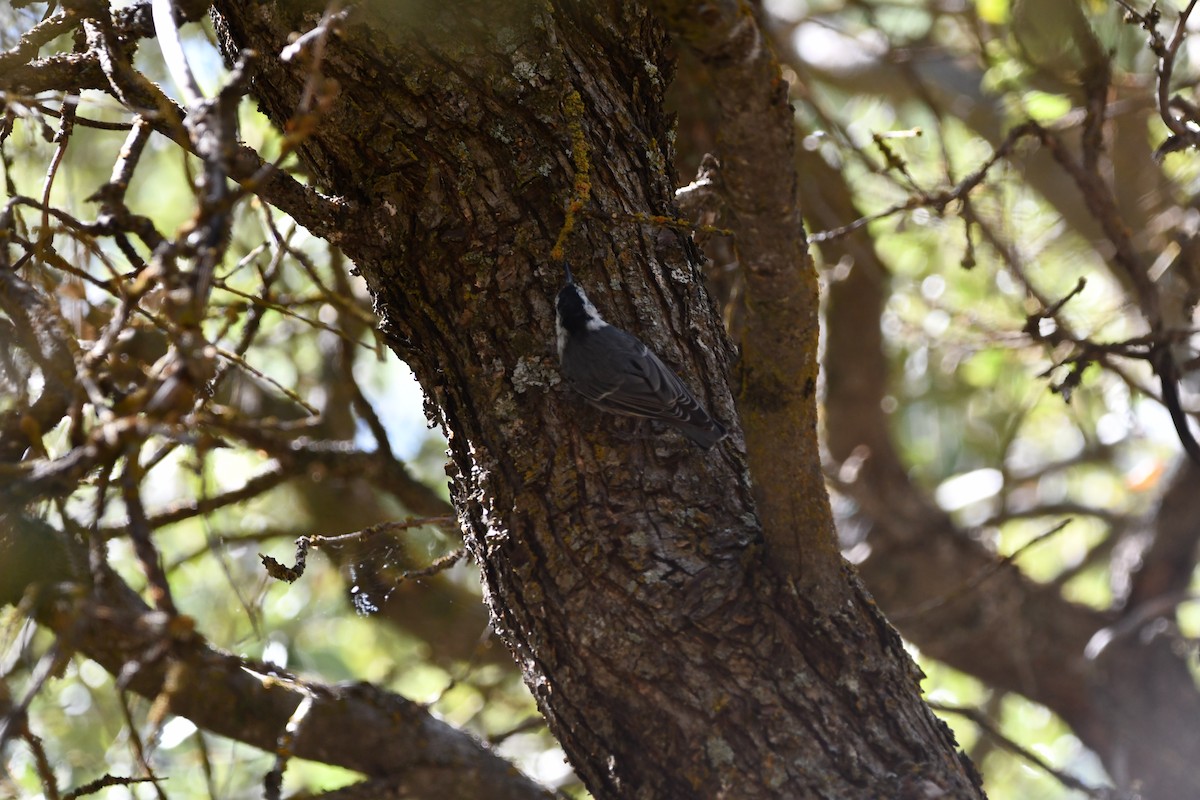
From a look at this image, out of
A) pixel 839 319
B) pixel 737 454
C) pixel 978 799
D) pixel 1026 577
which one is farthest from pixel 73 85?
pixel 1026 577

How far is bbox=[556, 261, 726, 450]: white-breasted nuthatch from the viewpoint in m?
1.75

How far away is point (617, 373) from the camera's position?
6.06 ft

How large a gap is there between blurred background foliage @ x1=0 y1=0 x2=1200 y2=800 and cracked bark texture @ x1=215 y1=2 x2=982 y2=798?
0.38 metres

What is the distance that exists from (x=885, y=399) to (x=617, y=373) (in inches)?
116

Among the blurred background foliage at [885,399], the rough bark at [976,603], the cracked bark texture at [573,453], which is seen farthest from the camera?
the rough bark at [976,603]

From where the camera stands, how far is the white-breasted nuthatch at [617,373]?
1.75 metres

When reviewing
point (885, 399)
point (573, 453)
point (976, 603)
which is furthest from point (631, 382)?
point (885, 399)

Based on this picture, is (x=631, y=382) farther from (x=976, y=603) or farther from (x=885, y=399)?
(x=885, y=399)

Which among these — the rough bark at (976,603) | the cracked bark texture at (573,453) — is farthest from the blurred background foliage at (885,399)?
the cracked bark texture at (573,453)

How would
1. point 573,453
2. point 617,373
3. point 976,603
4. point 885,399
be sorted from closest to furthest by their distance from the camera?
point 573,453
point 617,373
point 976,603
point 885,399

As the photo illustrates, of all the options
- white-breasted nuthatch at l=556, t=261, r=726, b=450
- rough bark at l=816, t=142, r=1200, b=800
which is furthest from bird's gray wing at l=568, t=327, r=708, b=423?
rough bark at l=816, t=142, r=1200, b=800

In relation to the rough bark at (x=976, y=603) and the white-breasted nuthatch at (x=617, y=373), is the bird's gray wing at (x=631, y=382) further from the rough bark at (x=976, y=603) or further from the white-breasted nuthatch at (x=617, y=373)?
the rough bark at (x=976, y=603)

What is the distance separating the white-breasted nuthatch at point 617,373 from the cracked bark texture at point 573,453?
0.09ft

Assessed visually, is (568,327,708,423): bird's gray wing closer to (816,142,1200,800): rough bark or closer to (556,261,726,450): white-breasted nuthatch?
(556,261,726,450): white-breasted nuthatch
